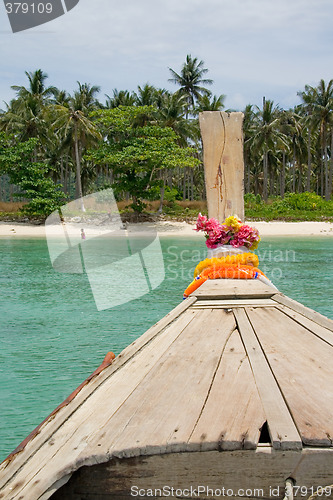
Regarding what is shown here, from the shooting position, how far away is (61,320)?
30.3 ft

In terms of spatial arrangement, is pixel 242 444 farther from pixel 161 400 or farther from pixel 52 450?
pixel 52 450

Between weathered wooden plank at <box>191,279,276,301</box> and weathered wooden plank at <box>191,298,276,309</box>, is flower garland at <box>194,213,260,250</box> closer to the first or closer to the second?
weathered wooden plank at <box>191,279,276,301</box>

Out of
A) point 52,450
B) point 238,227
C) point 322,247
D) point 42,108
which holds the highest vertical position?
point 42,108

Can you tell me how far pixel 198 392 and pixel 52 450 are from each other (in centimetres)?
71

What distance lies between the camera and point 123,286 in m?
12.8

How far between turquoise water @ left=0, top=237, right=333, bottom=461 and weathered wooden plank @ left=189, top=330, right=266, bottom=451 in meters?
2.84

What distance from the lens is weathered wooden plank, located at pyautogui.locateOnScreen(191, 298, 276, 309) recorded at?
4172 millimetres

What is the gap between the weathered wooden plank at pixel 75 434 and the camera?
6.13 ft

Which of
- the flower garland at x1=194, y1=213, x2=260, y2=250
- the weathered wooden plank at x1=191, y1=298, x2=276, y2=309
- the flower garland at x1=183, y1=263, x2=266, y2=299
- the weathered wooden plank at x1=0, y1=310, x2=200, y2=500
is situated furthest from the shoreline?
the weathered wooden plank at x1=0, y1=310, x2=200, y2=500

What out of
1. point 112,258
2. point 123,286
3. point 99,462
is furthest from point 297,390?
point 112,258

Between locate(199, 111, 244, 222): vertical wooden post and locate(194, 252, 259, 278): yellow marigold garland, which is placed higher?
locate(199, 111, 244, 222): vertical wooden post

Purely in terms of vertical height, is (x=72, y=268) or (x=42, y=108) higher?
(x=42, y=108)

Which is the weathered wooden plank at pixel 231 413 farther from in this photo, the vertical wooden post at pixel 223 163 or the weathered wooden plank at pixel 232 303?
the vertical wooden post at pixel 223 163

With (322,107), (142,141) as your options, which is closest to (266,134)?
(322,107)
